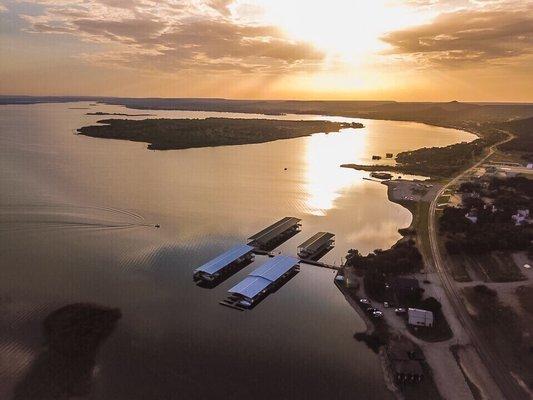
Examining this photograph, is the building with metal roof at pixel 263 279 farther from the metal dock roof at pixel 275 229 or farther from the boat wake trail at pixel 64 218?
the boat wake trail at pixel 64 218

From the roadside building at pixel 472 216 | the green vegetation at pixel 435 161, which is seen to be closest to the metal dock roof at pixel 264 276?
the roadside building at pixel 472 216

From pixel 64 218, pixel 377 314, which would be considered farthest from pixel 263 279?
pixel 64 218

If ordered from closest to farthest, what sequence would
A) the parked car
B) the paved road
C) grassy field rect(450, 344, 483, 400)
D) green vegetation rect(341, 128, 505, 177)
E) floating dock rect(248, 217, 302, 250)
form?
1. grassy field rect(450, 344, 483, 400)
2. the paved road
3. the parked car
4. floating dock rect(248, 217, 302, 250)
5. green vegetation rect(341, 128, 505, 177)

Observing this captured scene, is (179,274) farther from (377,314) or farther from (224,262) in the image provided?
(377,314)

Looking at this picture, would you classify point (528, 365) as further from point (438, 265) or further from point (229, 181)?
point (229, 181)

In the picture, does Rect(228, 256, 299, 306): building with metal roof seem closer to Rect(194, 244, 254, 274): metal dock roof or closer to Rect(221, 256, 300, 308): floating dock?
Rect(221, 256, 300, 308): floating dock

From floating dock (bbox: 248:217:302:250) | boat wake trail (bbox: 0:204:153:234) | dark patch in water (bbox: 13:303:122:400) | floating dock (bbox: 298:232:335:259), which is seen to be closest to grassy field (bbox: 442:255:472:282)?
floating dock (bbox: 298:232:335:259)
